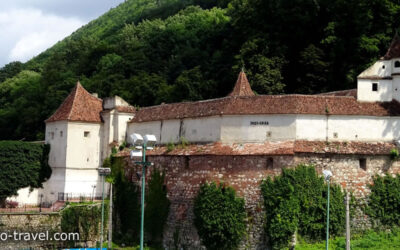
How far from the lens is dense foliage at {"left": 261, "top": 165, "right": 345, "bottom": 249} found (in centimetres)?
3616

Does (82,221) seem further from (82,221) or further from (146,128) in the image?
(146,128)

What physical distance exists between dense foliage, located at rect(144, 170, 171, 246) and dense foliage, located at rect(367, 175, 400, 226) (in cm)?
1344

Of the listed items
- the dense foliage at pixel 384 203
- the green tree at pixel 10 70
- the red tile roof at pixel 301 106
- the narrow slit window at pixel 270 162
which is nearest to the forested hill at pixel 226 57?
the red tile roof at pixel 301 106

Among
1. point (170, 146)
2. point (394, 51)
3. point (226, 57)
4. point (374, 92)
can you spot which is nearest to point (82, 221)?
point (170, 146)

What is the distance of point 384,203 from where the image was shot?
123 ft

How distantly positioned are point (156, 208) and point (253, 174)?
834 centimetres

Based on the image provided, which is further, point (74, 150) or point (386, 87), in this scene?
point (74, 150)

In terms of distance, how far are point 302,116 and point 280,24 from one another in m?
29.2

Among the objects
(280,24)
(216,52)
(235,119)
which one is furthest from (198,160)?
(216,52)

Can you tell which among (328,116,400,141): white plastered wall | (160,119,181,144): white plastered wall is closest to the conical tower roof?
(160,119,181,144): white plastered wall

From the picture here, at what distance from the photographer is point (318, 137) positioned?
126 ft

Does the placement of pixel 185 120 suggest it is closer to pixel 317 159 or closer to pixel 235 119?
pixel 235 119

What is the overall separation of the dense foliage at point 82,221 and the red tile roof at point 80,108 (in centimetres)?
850

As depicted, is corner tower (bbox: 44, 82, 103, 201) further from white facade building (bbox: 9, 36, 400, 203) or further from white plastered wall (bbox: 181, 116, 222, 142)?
white plastered wall (bbox: 181, 116, 222, 142)
